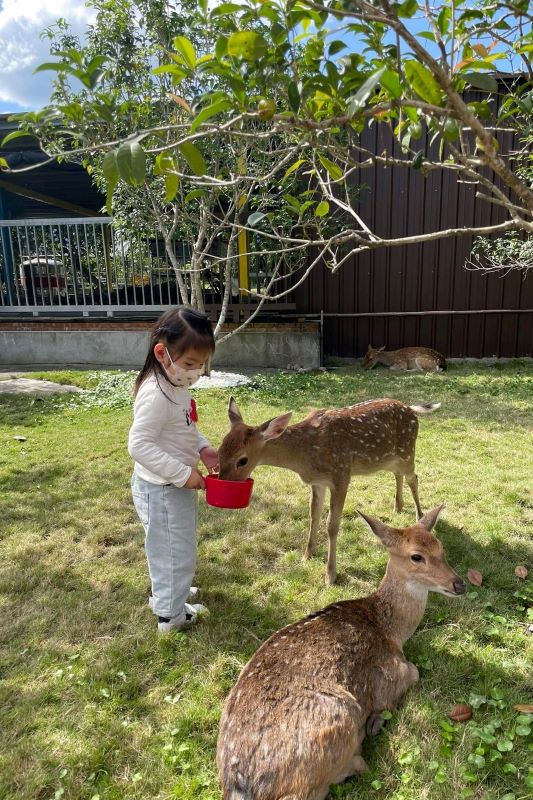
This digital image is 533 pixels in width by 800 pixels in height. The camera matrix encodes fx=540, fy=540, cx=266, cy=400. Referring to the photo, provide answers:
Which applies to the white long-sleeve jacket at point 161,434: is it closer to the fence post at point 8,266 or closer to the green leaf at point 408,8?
the green leaf at point 408,8

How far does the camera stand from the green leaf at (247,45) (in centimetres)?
153

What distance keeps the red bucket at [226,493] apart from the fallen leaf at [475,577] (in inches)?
62.1

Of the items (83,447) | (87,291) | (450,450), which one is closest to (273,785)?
(450,450)

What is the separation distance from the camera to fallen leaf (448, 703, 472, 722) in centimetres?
234

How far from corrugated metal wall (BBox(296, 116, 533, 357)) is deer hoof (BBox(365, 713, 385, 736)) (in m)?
9.94

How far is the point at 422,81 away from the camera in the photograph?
147 cm

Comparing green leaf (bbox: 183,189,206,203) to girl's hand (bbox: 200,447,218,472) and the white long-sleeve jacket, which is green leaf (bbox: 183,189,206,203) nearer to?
the white long-sleeve jacket

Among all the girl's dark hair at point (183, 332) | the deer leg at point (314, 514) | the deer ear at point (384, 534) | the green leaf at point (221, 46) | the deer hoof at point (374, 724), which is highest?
the green leaf at point (221, 46)

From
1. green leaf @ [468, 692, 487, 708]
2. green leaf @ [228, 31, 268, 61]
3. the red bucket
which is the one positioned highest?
green leaf @ [228, 31, 268, 61]

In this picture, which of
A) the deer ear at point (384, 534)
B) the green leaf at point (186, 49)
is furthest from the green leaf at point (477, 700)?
the green leaf at point (186, 49)

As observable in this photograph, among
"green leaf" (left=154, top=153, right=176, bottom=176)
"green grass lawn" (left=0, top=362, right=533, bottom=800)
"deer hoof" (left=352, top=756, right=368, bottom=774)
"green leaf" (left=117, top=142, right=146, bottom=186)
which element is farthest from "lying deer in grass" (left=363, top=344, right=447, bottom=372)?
"green leaf" (left=117, top=142, right=146, bottom=186)

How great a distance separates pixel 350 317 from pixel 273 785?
1060 centimetres

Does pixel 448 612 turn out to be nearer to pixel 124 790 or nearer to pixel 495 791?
pixel 495 791

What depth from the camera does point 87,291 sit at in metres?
12.4
